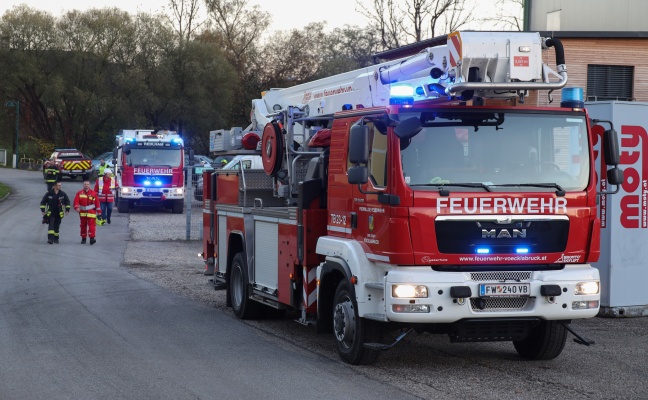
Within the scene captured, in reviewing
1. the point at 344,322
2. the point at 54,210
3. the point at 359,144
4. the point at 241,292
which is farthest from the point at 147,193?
the point at 359,144

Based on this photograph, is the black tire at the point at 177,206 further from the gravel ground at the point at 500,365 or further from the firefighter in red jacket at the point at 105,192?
the gravel ground at the point at 500,365

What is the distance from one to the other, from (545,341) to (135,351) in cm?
422

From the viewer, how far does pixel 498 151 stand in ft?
30.0

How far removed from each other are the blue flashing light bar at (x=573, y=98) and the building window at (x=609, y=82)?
15.5 metres

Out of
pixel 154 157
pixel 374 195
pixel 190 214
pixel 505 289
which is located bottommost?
pixel 190 214

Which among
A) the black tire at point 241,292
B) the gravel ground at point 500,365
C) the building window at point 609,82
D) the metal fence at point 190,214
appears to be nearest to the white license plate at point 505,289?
the gravel ground at point 500,365

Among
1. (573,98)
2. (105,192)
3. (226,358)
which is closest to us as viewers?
(573,98)

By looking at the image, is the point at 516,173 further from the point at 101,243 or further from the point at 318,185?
the point at 101,243

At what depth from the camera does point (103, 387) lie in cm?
852

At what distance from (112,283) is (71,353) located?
696cm

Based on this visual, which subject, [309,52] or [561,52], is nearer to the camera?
[561,52]

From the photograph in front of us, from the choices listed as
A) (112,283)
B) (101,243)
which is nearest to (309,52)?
(101,243)

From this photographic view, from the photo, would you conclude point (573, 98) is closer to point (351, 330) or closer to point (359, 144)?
point (359, 144)

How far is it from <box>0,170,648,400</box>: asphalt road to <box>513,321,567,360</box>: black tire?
4.3 inches
